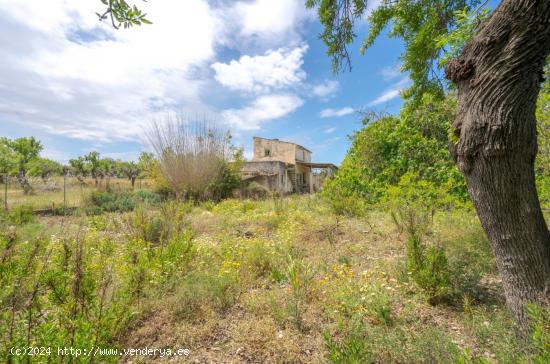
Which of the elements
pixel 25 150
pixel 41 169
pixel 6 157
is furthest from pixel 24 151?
pixel 6 157

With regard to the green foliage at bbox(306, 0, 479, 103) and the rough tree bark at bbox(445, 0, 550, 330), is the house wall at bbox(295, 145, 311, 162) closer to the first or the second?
the green foliage at bbox(306, 0, 479, 103)

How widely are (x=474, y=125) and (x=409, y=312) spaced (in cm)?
172

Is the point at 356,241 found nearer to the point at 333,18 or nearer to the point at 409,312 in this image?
the point at 409,312

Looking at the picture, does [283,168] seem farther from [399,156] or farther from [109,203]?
[399,156]

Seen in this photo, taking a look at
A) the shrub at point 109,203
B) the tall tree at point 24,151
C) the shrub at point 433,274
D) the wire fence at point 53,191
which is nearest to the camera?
the shrub at point 433,274

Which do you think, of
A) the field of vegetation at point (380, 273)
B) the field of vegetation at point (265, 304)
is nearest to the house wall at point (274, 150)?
the field of vegetation at point (380, 273)

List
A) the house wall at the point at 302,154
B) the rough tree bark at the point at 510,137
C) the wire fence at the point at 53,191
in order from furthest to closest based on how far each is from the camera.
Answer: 1. the house wall at the point at 302,154
2. the wire fence at the point at 53,191
3. the rough tree bark at the point at 510,137

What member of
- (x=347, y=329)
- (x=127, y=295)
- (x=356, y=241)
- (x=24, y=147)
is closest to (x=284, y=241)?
(x=356, y=241)

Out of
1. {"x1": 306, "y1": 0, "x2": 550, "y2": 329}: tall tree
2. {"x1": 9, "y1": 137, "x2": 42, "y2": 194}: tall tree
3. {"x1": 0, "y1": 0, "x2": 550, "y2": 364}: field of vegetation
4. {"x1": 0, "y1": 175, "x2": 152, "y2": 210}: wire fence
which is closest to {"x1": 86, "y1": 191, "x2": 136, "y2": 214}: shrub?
{"x1": 0, "y1": 175, "x2": 152, "y2": 210}: wire fence

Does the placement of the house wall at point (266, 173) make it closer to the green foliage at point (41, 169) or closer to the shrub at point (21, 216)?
the shrub at point (21, 216)

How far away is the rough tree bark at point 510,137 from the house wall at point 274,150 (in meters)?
20.4

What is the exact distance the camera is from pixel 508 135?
1.49 m

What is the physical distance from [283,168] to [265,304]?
A: 17.1 metres

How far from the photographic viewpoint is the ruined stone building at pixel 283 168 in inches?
731
